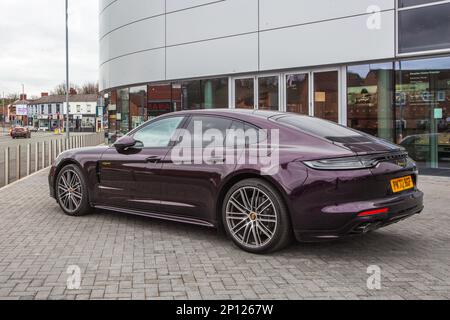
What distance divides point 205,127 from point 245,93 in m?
9.57

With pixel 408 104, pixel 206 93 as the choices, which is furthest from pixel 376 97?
pixel 206 93

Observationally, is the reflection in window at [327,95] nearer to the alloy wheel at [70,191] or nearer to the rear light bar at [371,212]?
the alloy wheel at [70,191]

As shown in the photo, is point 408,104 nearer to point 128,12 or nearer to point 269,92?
point 269,92

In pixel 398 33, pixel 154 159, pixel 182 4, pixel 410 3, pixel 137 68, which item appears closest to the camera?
A: pixel 154 159

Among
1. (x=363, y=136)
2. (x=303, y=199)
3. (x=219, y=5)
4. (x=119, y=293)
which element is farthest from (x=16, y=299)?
(x=219, y=5)

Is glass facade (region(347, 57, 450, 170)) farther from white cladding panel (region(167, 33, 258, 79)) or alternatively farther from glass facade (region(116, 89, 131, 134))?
glass facade (region(116, 89, 131, 134))

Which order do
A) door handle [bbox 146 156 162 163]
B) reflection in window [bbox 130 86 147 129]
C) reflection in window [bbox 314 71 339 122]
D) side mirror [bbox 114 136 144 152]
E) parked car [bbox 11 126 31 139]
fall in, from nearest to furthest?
door handle [bbox 146 156 162 163] < side mirror [bbox 114 136 144 152] < reflection in window [bbox 314 71 339 122] < reflection in window [bbox 130 86 147 129] < parked car [bbox 11 126 31 139]

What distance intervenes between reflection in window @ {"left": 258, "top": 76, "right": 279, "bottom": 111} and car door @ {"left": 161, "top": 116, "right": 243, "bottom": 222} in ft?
28.8

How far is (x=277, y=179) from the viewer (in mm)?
4547

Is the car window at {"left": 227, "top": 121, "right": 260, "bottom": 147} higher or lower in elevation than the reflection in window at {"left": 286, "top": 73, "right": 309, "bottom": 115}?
lower

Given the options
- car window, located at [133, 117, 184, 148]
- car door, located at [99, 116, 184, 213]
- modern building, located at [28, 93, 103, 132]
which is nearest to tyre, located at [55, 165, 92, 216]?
car door, located at [99, 116, 184, 213]

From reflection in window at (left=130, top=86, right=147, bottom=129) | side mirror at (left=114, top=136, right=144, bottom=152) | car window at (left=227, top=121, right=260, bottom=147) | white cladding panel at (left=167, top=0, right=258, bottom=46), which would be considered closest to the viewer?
car window at (left=227, top=121, right=260, bottom=147)

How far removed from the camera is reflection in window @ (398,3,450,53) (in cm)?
1068

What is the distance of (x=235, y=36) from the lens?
14484mm
